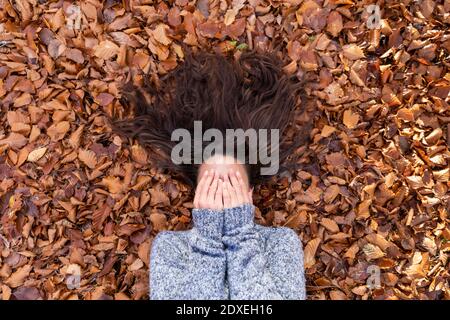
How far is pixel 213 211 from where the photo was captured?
189 cm

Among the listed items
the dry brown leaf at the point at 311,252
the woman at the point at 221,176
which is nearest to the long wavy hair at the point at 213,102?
the woman at the point at 221,176

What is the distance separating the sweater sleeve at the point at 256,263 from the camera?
1819 mm

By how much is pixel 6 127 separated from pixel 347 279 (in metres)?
1.42

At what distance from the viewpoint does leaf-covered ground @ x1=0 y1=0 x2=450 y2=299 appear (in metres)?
2.14

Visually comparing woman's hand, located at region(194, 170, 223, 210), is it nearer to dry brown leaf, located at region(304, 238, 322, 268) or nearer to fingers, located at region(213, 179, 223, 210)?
fingers, located at region(213, 179, 223, 210)

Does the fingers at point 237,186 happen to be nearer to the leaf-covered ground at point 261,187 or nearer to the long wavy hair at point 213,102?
the long wavy hair at point 213,102

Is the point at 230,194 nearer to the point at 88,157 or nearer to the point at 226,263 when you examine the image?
the point at 226,263

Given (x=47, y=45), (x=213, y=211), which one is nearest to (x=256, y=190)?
(x=213, y=211)

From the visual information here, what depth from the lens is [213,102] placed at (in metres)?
1.97

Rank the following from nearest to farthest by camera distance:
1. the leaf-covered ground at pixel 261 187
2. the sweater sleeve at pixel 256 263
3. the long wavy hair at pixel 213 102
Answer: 1. the sweater sleeve at pixel 256 263
2. the long wavy hair at pixel 213 102
3. the leaf-covered ground at pixel 261 187

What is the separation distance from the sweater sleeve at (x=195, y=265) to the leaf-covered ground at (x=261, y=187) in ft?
0.78

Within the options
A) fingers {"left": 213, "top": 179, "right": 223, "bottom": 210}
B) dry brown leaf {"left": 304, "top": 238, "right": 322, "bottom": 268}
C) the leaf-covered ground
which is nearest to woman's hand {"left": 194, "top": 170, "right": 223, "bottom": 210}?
fingers {"left": 213, "top": 179, "right": 223, "bottom": 210}

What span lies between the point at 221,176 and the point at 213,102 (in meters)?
0.27
